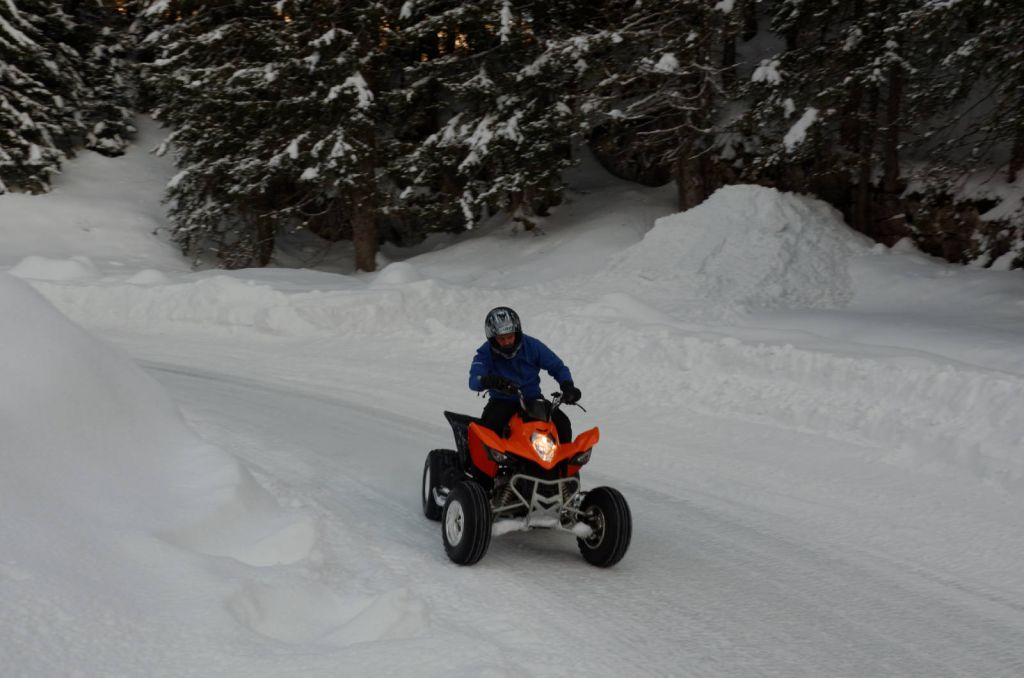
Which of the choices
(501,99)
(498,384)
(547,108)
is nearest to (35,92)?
(501,99)

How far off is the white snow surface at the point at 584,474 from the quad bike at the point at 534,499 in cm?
22

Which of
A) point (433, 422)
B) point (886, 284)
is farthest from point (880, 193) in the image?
point (433, 422)

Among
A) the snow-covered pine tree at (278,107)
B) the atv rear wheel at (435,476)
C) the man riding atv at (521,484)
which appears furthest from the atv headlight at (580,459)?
the snow-covered pine tree at (278,107)

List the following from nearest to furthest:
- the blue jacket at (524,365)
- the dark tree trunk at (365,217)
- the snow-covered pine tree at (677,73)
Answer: the blue jacket at (524,365) < the snow-covered pine tree at (677,73) < the dark tree trunk at (365,217)

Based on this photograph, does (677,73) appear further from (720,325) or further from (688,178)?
(720,325)

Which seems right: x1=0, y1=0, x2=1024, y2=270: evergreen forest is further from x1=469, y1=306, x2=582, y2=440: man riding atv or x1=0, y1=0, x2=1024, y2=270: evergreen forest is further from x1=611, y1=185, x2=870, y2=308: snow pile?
x1=469, y1=306, x2=582, y2=440: man riding atv

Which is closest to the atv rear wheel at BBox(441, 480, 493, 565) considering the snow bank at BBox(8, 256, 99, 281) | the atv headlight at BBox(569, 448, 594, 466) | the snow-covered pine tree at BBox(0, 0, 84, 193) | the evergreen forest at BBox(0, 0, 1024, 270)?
the atv headlight at BBox(569, 448, 594, 466)

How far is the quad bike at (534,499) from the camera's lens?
5523 millimetres

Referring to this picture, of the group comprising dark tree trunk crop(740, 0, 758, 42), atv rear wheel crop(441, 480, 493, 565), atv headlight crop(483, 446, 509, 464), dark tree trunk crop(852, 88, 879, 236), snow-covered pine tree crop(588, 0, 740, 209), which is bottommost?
atv rear wheel crop(441, 480, 493, 565)

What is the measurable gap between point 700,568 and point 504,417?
179cm

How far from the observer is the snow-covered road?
14.5 feet

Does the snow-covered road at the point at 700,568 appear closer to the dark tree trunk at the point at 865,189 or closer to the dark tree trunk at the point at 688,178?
the dark tree trunk at the point at 865,189

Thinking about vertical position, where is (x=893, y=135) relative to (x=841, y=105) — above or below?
below

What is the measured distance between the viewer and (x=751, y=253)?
16.1 m
